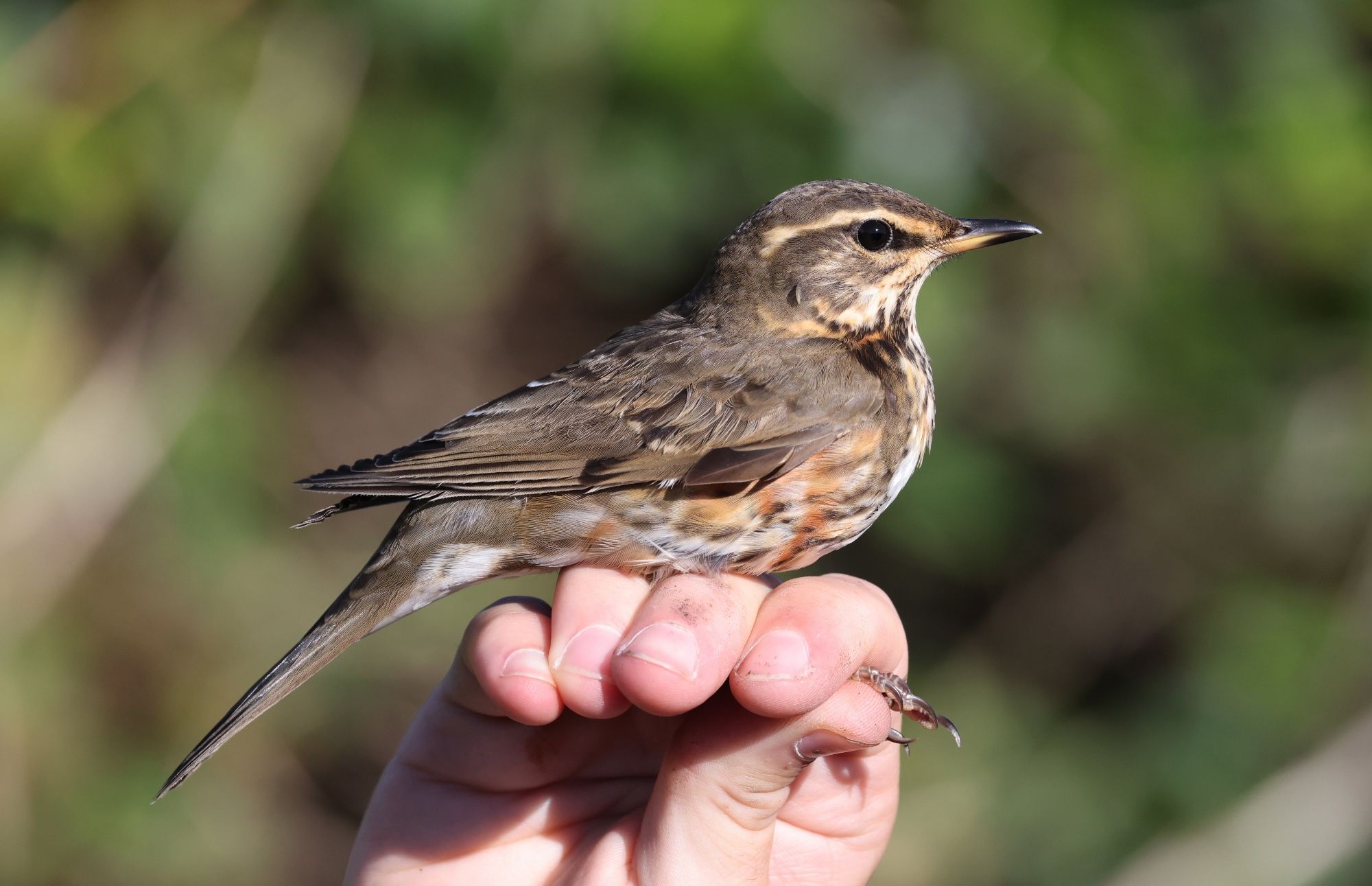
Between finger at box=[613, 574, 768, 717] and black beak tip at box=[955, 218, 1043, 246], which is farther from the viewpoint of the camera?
black beak tip at box=[955, 218, 1043, 246]

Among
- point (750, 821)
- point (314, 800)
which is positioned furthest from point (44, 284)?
point (750, 821)

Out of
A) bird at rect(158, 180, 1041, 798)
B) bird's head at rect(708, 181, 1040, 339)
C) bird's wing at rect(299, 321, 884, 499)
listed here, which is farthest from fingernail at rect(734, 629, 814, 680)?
bird's head at rect(708, 181, 1040, 339)

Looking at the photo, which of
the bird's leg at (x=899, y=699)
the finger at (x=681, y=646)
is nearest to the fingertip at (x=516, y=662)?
the finger at (x=681, y=646)

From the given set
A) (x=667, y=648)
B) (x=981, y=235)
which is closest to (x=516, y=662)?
(x=667, y=648)

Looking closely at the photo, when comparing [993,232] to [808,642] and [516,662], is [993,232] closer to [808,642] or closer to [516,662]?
[808,642]

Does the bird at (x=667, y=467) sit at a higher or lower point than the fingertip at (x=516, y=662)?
higher

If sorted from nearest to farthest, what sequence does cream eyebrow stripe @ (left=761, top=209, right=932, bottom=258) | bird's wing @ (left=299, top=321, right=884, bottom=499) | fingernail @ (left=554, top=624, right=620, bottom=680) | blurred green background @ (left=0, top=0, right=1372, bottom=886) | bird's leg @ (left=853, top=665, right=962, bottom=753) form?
fingernail @ (left=554, top=624, right=620, bottom=680)
bird's leg @ (left=853, top=665, right=962, bottom=753)
bird's wing @ (left=299, top=321, right=884, bottom=499)
cream eyebrow stripe @ (left=761, top=209, right=932, bottom=258)
blurred green background @ (left=0, top=0, right=1372, bottom=886)

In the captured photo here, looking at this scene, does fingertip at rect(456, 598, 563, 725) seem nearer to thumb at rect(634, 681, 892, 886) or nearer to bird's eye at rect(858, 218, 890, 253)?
thumb at rect(634, 681, 892, 886)

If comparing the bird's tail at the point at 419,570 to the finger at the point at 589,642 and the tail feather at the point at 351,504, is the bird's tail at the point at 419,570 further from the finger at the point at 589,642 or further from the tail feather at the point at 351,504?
the finger at the point at 589,642
